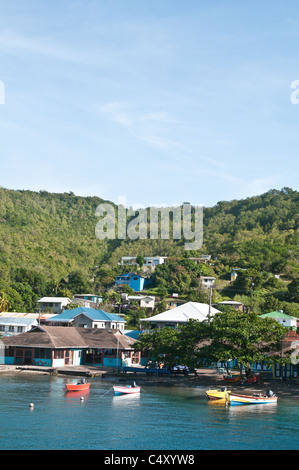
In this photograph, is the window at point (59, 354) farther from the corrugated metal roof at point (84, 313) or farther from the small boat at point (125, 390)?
the small boat at point (125, 390)

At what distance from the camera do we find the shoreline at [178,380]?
48.5m

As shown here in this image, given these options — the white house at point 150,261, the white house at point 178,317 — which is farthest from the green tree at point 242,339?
the white house at point 150,261

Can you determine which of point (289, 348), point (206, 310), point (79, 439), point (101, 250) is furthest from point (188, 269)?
point (79, 439)

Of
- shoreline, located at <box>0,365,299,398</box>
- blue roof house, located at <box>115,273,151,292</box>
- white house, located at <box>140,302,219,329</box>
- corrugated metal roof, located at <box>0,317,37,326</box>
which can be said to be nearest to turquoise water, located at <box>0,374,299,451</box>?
shoreline, located at <box>0,365,299,398</box>

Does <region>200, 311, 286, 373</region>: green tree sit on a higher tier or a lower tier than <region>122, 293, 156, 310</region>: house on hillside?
lower

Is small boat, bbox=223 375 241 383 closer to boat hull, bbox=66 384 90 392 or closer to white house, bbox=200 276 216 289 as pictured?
boat hull, bbox=66 384 90 392

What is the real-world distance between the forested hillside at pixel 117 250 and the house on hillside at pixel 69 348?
3449 centimetres

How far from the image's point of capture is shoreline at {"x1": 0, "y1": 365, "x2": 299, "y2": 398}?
1908 inches

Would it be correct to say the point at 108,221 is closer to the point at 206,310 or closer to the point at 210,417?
the point at 206,310

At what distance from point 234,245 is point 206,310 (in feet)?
200

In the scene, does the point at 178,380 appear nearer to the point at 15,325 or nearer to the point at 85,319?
the point at 85,319

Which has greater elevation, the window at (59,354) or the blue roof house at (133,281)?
the blue roof house at (133,281)

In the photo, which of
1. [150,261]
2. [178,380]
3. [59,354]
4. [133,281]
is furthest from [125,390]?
[150,261]

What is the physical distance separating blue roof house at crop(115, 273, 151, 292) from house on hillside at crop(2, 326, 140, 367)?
46.7m
